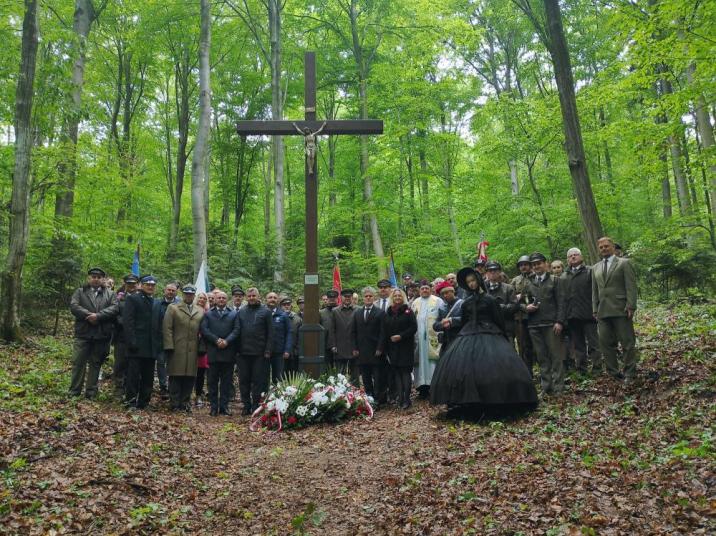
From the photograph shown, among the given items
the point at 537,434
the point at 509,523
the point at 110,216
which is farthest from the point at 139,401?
the point at 110,216

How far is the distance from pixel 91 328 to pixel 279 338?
3115 mm

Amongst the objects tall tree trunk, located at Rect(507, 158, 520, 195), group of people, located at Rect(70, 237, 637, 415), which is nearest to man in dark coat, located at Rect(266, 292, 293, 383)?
group of people, located at Rect(70, 237, 637, 415)

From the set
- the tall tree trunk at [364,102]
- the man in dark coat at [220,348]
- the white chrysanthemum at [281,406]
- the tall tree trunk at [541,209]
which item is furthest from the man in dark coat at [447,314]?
the tall tree trunk at [364,102]

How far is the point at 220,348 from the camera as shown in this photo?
960 centimetres

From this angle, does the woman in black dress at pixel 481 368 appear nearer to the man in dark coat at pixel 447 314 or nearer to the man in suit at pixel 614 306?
the man in dark coat at pixel 447 314

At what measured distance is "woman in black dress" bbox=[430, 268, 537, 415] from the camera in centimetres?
684

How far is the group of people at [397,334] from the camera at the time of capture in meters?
7.48

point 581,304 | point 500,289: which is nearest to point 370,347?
point 500,289

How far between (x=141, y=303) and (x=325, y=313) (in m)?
3.32

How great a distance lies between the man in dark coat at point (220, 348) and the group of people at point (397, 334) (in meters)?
0.02

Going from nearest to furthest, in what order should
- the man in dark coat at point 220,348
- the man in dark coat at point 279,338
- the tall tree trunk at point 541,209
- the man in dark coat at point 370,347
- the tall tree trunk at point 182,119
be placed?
the man in dark coat at point 220,348 → the man in dark coat at point 370,347 → the man in dark coat at point 279,338 → the tall tree trunk at point 541,209 → the tall tree trunk at point 182,119

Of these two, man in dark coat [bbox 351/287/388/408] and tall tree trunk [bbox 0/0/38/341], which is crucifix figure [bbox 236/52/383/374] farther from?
tall tree trunk [bbox 0/0/38/341]

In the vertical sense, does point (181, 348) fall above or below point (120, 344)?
below

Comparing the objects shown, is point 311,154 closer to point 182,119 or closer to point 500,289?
point 500,289
